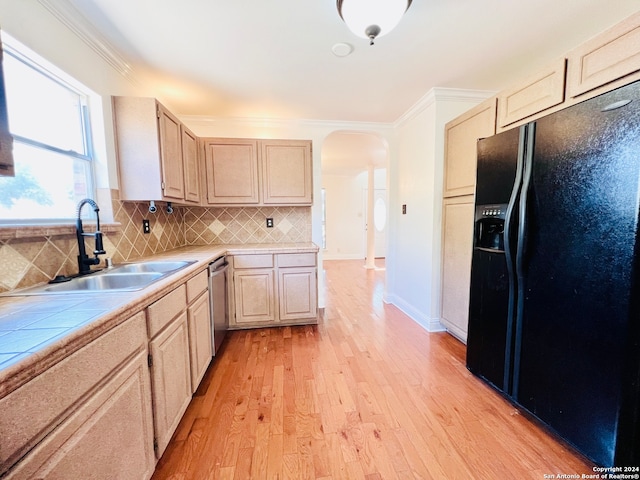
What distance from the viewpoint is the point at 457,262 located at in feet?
7.61

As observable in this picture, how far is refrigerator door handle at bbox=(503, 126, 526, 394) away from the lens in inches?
56.4

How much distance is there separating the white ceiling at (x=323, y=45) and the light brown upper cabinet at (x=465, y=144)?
369 mm

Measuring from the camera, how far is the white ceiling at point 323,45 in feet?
4.81

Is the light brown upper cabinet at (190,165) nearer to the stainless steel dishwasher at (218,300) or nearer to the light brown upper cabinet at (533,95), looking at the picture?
the stainless steel dishwasher at (218,300)

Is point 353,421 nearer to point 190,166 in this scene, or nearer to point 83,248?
point 83,248

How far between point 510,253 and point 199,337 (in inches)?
81.3

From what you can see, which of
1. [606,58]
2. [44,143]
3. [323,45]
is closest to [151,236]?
[44,143]

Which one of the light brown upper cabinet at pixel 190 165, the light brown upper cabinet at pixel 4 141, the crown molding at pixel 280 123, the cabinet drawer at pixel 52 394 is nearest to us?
the cabinet drawer at pixel 52 394

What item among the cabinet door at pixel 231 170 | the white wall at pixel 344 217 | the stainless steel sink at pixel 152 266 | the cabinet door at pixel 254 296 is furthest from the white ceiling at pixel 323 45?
the white wall at pixel 344 217

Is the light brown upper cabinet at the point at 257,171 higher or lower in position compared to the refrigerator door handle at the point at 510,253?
higher

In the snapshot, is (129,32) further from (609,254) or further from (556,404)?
(556,404)

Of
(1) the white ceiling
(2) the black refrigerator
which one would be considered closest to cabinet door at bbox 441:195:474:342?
(2) the black refrigerator

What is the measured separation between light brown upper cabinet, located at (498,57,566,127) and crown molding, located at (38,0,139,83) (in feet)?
9.25

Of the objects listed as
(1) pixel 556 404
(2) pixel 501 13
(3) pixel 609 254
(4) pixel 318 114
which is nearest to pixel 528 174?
(3) pixel 609 254
